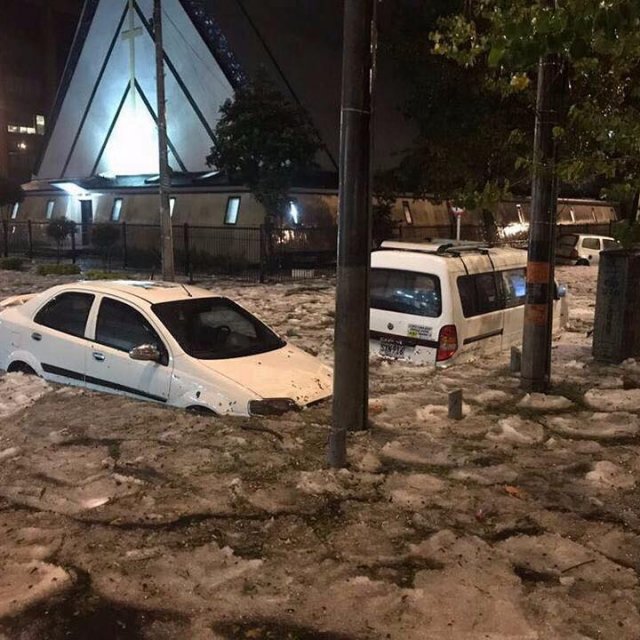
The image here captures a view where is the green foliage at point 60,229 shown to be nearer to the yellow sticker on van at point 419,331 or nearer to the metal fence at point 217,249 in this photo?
the metal fence at point 217,249

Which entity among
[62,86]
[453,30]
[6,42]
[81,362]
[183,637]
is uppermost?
[6,42]

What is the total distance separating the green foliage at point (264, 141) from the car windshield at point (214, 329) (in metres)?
14.9

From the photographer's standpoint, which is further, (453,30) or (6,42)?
(6,42)

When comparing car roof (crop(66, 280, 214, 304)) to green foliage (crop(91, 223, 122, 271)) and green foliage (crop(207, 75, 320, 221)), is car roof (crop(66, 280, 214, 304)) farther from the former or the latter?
green foliage (crop(91, 223, 122, 271))

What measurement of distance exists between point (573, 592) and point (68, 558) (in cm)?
276

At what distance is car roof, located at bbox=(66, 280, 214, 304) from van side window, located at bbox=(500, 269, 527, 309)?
403 centimetres

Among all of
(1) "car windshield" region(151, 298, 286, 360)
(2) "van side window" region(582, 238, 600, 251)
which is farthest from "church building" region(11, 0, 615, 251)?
(1) "car windshield" region(151, 298, 286, 360)

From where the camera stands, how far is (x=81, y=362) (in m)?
7.11

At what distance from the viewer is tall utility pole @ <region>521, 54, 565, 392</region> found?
7.43 meters

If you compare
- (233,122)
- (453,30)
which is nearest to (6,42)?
(233,122)

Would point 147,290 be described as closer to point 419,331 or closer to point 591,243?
point 419,331

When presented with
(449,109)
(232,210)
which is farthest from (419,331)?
(232,210)

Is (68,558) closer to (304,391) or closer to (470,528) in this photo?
(470,528)

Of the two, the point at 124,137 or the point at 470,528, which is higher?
the point at 124,137
